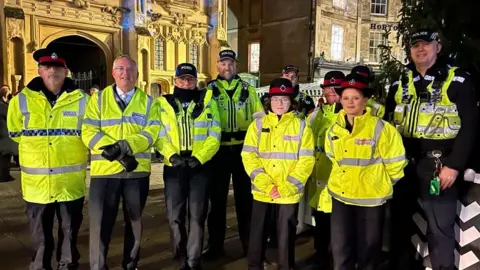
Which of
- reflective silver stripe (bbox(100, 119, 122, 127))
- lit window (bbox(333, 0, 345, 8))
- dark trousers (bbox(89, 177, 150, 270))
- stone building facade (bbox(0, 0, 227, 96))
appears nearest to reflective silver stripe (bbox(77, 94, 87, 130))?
reflective silver stripe (bbox(100, 119, 122, 127))

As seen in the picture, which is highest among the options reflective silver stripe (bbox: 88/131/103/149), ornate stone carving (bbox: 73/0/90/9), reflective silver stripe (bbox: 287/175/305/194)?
ornate stone carving (bbox: 73/0/90/9)

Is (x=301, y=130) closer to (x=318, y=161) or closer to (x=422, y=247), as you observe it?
(x=318, y=161)

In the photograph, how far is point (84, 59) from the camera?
1734cm

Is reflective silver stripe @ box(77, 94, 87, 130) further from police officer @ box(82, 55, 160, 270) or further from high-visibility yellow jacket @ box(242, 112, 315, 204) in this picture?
high-visibility yellow jacket @ box(242, 112, 315, 204)

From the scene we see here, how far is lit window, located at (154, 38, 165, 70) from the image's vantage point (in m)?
16.8

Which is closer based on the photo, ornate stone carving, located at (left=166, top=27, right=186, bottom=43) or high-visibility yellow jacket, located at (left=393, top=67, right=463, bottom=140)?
high-visibility yellow jacket, located at (left=393, top=67, right=463, bottom=140)

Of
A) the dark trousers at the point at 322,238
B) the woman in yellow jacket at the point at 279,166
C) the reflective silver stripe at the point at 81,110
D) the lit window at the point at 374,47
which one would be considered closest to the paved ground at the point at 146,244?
the dark trousers at the point at 322,238

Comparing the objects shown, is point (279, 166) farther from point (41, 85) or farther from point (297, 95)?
point (41, 85)

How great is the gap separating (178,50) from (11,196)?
451 inches

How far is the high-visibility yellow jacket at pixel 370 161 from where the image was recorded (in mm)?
3055

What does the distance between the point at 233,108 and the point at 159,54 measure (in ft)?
44.4

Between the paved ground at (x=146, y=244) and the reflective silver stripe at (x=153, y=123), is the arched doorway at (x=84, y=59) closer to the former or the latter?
the paved ground at (x=146, y=244)

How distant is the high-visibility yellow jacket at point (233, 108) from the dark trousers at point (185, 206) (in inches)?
25.8

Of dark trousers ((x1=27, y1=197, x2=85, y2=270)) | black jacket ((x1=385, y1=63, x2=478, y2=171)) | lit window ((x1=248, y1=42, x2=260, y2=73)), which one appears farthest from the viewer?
lit window ((x1=248, y1=42, x2=260, y2=73))
